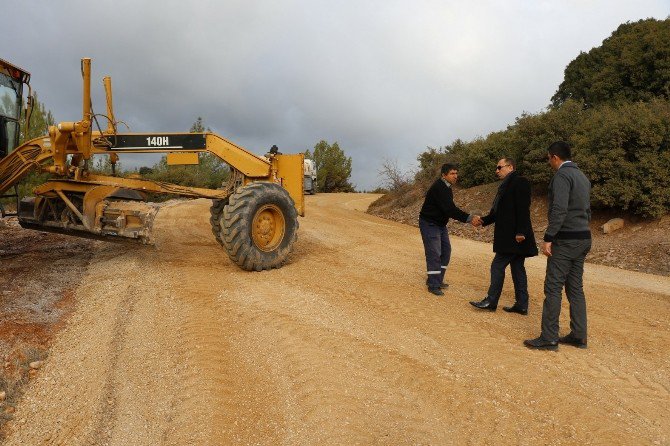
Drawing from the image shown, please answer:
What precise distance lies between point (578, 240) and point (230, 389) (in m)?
3.46

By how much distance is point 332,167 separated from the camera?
4431 cm

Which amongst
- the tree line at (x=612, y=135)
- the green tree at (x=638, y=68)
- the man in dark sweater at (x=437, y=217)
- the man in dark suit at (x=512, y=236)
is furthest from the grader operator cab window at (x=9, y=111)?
the green tree at (x=638, y=68)

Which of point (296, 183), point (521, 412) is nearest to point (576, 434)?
point (521, 412)

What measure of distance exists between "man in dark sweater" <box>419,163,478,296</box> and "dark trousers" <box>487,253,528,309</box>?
0.79 metres

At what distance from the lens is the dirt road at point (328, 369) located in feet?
10.8

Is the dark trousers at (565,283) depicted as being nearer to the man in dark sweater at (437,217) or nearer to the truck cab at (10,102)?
the man in dark sweater at (437,217)

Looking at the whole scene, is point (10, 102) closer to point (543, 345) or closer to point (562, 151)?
point (562, 151)

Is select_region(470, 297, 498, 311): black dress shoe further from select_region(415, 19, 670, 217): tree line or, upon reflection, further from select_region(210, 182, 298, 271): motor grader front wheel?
select_region(415, 19, 670, 217): tree line

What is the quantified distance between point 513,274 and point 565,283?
1.00m

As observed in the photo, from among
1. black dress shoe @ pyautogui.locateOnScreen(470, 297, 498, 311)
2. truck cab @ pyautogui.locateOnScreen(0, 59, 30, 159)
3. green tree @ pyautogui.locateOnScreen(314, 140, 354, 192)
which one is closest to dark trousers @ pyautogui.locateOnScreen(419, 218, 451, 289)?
black dress shoe @ pyautogui.locateOnScreen(470, 297, 498, 311)

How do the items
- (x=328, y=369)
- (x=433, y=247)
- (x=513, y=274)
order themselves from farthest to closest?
(x=433, y=247)
(x=513, y=274)
(x=328, y=369)

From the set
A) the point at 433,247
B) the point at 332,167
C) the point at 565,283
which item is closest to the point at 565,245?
the point at 565,283

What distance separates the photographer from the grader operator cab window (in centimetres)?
764

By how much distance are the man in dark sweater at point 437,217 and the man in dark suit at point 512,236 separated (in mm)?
620
